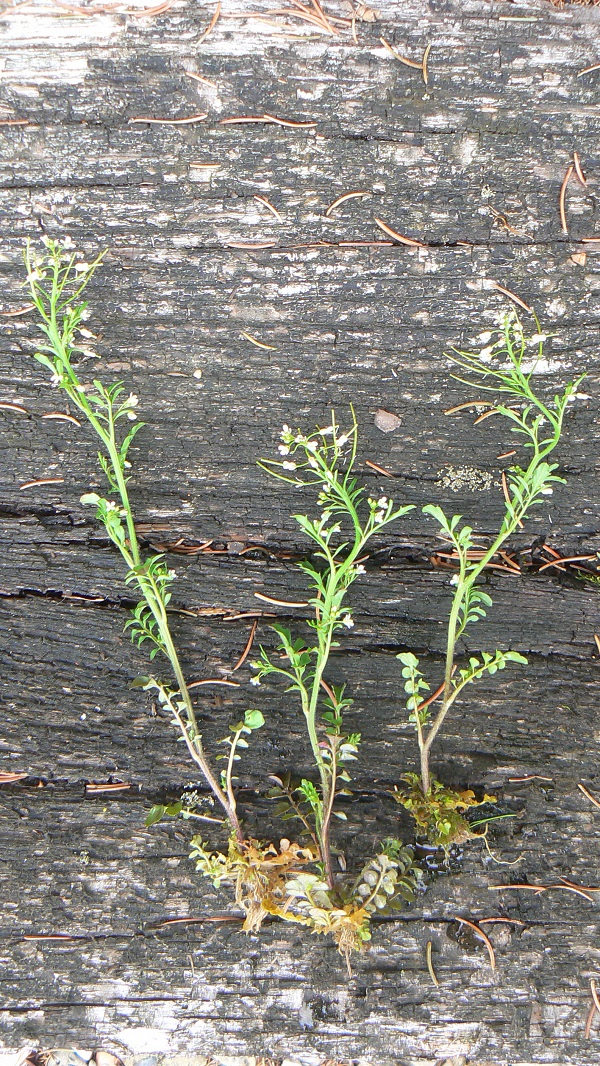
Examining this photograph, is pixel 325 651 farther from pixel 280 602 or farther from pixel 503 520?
pixel 503 520

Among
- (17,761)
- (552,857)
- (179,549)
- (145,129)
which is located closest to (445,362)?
(179,549)

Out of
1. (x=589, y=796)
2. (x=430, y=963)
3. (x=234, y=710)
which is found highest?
(x=234, y=710)

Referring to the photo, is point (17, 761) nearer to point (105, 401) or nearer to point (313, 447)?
point (105, 401)

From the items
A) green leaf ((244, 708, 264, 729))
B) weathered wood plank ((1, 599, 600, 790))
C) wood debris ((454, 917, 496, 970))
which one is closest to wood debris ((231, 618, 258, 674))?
weathered wood plank ((1, 599, 600, 790))

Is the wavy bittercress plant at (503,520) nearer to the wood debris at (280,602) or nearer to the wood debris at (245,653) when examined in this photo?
the wood debris at (280,602)

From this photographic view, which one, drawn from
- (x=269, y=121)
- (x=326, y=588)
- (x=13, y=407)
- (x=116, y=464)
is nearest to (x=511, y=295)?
(x=269, y=121)

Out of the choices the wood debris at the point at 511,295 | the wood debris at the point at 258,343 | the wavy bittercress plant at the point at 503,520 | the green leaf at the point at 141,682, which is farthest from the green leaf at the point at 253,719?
the wood debris at the point at 511,295
